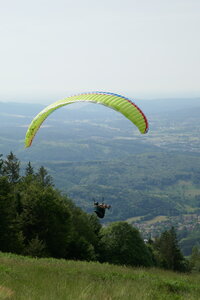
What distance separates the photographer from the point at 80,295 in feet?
31.9

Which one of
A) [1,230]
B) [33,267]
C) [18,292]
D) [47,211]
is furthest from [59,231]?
[18,292]

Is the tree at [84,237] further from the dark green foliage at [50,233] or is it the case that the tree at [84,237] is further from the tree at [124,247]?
the tree at [124,247]

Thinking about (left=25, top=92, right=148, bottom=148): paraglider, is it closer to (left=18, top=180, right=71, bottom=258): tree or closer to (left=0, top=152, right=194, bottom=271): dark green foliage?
(left=0, top=152, right=194, bottom=271): dark green foliage

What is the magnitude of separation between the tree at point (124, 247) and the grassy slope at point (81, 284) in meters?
20.4

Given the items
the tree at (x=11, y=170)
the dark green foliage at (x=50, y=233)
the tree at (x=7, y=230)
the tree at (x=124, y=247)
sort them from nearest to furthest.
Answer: the tree at (x=7, y=230), the dark green foliage at (x=50, y=233), the tree at (x=124, y=247), the tree at (x=11, y=170)

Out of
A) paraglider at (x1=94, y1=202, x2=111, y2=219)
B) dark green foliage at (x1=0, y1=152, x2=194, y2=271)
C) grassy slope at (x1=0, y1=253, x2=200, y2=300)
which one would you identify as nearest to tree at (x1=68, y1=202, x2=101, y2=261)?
dark green foliage at (x1=0, y1=152, x2=194, y2=271)

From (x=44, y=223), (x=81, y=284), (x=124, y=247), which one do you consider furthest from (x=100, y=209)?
(x=124, y=247)

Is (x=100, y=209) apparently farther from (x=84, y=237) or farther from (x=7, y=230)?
(x=84, y=237)

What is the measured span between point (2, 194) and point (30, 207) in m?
3.19

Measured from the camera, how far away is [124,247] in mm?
38062

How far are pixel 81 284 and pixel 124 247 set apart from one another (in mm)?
26182

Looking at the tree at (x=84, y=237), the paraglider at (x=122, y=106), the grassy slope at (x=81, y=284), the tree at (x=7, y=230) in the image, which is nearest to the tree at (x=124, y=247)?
the tree at (x=84, y=237)

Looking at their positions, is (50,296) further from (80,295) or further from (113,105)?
(113,105)

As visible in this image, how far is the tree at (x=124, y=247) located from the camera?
1496 inches
